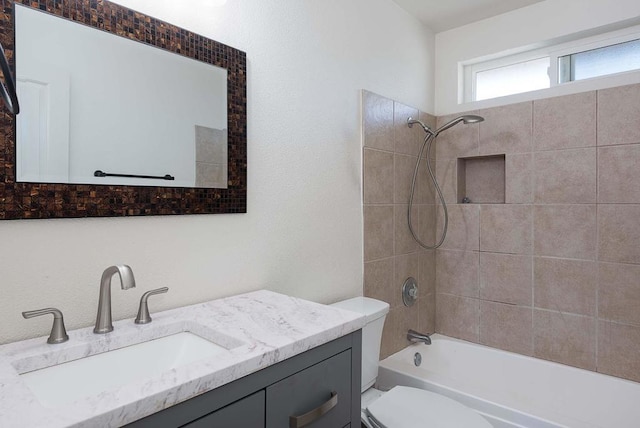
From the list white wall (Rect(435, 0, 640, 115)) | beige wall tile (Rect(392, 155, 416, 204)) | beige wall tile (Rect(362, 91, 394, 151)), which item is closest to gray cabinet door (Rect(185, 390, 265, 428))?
beige wall tile (Rect(362, 91, 394, 151))

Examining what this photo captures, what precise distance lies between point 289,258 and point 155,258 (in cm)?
61

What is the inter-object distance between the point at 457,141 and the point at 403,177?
570mm

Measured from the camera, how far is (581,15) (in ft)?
7.36

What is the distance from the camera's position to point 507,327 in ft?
8.20

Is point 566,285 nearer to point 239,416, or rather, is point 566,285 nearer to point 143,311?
point 239,416

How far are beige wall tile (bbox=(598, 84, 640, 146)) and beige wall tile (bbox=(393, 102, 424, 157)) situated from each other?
3.29 feet

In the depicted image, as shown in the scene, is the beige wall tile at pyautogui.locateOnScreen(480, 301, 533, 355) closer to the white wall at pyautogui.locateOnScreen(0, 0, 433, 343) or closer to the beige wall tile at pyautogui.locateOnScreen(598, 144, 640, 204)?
the beige wall tile at pyautogui.locateOnScreen(598, 144, 640, 204)

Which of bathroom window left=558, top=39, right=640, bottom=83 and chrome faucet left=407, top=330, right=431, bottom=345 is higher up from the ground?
bathroom window left=558, top=39, right=640, bottom=83

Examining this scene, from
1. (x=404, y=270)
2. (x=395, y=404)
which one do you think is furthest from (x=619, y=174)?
(x=395, y=404)

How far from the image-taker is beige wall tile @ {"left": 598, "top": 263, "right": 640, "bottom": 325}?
2086 millimetres

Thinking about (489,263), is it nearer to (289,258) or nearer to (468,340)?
(468,340)

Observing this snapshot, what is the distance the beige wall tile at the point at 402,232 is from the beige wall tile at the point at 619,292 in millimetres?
1049

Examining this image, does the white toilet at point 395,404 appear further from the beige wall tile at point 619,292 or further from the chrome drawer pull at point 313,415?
the beige wall tile at point 619,292

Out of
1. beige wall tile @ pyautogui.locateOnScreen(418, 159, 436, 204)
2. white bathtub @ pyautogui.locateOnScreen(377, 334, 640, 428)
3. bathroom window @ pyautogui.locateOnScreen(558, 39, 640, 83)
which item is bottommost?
white bathtub @ pyautogui.locateOnScreen(377, 334, 640, 428)
